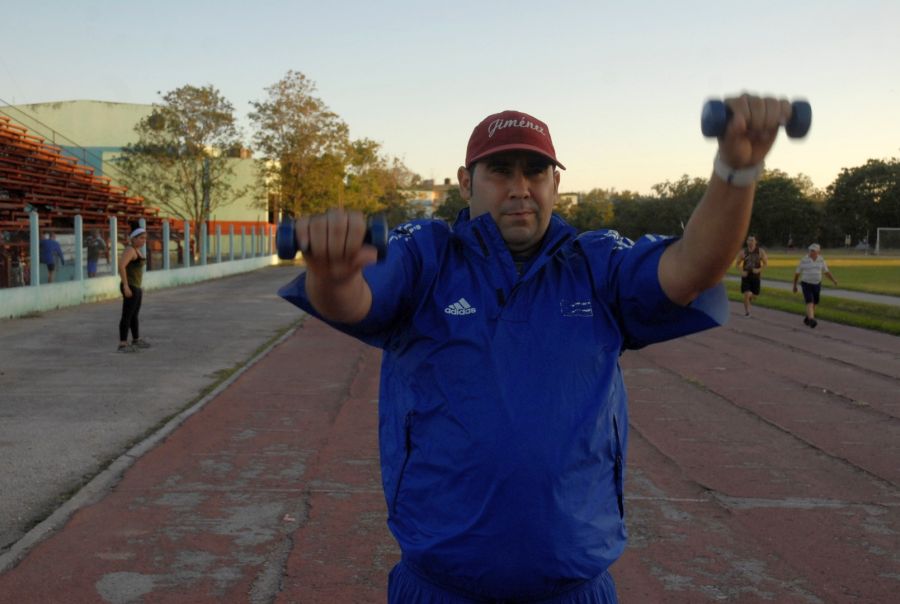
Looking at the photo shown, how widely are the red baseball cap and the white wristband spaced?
2.01ft

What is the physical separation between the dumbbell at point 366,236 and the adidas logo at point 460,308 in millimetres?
399

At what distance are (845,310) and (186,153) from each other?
36.2m

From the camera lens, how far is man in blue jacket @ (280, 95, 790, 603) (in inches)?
85.3

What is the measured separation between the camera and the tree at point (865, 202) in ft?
306

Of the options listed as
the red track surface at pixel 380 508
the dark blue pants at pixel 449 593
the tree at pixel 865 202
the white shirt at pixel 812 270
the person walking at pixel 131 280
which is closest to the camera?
the dark blue pants at pixel 449 593

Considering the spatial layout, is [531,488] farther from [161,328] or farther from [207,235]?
[207,235]

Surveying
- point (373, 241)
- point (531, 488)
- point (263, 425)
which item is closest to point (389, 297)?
point (373, 241)

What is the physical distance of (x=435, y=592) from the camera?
7.56ft

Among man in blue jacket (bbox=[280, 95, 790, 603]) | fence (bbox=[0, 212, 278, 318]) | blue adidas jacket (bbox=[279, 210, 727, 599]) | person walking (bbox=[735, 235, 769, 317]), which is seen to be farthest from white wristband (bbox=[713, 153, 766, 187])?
person walking (bbox=[735, 235, 769, 317])

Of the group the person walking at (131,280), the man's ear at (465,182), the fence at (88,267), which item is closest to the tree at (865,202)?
the fence at (88,267)

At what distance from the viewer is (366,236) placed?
1.83 meters

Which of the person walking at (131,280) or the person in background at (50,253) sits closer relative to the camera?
the person walking at (131,280)

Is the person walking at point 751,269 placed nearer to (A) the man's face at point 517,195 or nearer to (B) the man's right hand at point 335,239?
(A) the man's face at point 517,195

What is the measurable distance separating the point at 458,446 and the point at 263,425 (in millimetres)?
6886
